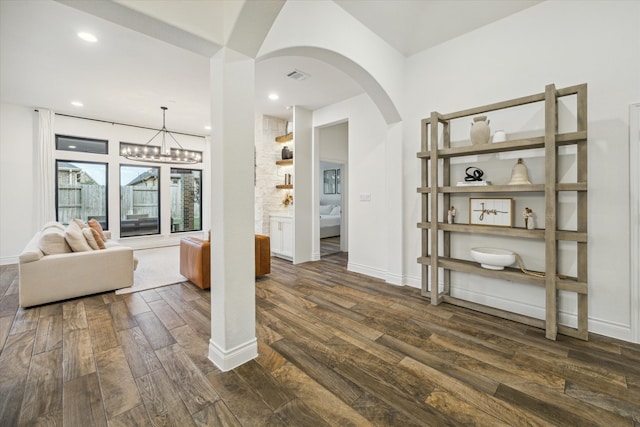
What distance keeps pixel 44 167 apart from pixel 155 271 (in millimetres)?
3291

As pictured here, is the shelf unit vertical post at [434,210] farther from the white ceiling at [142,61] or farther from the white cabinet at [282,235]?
the white cabinet at [282,235]

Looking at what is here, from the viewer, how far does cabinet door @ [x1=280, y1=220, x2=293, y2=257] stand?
5168mm

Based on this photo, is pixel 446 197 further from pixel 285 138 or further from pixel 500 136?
pixel 285 138

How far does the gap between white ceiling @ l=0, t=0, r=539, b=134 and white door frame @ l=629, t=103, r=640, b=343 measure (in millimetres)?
1532

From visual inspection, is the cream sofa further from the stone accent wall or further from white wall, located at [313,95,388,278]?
white wall, located at [313,95,388,278]

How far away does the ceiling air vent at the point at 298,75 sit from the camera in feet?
12.1

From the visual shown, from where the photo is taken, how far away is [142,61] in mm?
3439

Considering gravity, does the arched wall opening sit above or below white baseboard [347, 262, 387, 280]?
above

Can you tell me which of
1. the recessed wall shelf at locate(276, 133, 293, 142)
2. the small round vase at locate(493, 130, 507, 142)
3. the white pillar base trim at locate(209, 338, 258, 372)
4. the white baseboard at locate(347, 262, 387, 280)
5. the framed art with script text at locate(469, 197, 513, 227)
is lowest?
the white pillar base trim at locate(209, 338, 258, 372)

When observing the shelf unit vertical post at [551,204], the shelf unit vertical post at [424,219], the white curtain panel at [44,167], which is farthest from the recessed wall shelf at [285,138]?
the white curtain panel at [44,167]

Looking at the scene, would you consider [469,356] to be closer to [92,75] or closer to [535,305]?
[535,305]

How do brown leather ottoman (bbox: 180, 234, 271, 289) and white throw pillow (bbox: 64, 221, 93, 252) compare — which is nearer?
white throw pillow (bbox: 64, 221, 93, 252)

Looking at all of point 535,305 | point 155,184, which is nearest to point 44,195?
point 155,184

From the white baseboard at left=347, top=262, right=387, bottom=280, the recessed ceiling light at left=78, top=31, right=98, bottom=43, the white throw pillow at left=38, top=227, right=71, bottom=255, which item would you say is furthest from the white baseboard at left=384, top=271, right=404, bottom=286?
the recessed ceiling light at left=78, top=31, right=98, bottom=43
